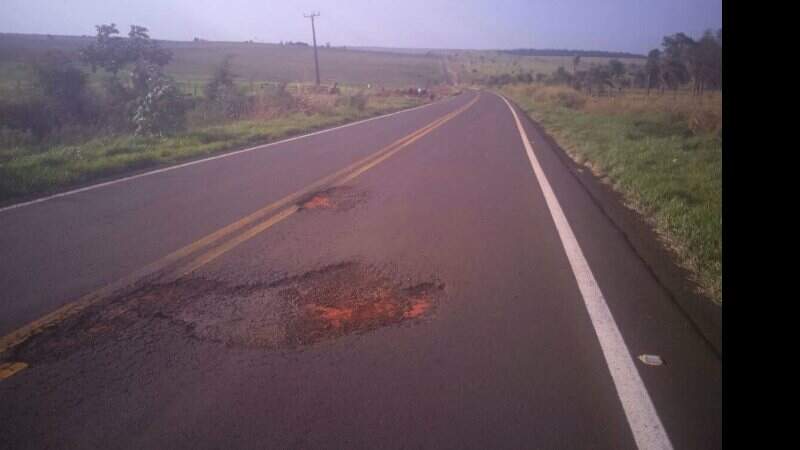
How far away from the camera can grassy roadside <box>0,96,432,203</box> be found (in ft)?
32.9

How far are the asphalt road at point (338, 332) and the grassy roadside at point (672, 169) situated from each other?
0.61 metres

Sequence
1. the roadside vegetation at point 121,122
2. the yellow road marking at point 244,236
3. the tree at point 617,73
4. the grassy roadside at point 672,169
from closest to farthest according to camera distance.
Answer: the yellow road marking at point 244,236 → the grassy roadside at point 672,169 → the roadside vegetation at point 121,122 → the tree at point 617,73

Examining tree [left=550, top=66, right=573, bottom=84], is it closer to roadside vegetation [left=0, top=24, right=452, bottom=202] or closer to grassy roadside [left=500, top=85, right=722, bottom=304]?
roadside vegetation [left=0, top=24, right=452, bottom=202]

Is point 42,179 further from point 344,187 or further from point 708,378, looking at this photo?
point 708,378

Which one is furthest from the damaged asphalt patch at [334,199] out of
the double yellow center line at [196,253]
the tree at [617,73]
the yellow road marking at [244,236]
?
the tree at [617,73]

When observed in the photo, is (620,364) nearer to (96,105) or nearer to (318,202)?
(318,202)

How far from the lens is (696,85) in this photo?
1209 inches

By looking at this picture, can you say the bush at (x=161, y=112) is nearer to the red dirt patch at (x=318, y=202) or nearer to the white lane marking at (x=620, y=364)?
the red dirt patch at (x=318, y=202)

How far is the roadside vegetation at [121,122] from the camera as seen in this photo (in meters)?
11.6

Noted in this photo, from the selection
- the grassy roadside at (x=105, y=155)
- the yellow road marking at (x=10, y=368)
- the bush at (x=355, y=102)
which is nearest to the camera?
the yellow road marking at (x=10, y=368)

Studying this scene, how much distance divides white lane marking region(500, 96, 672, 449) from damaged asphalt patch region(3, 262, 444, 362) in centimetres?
126

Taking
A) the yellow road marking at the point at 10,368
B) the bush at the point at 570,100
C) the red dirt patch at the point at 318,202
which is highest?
the bush at the point at 570,100

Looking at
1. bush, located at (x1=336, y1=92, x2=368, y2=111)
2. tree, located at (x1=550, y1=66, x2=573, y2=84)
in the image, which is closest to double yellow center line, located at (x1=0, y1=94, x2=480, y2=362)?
bush, located at (x1=336, y1=92, x2=368, y2=111)
